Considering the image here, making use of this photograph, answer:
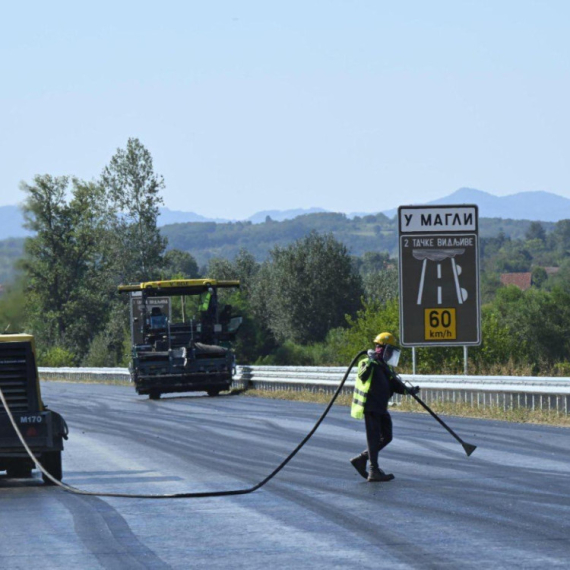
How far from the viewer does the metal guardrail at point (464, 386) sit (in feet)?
71.2

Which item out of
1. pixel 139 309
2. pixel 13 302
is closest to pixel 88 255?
pixel 13 302

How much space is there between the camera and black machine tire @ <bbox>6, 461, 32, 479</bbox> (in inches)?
576

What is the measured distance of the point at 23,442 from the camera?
42.6ft

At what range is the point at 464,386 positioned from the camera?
24656 mm

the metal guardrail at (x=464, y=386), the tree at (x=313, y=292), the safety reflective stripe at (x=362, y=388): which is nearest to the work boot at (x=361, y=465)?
the safety reflective stripe at (x=362, y=388)

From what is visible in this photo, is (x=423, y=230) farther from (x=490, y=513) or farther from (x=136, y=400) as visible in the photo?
(x=490, y=513)

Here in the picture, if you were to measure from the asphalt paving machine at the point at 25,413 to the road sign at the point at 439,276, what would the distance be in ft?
45.5

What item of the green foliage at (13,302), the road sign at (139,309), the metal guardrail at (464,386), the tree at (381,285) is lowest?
the metal guardrail at (464,386)

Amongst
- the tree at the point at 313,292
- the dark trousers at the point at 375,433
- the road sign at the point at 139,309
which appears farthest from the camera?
the tree at the point at 313,292

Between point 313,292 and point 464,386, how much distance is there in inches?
2989

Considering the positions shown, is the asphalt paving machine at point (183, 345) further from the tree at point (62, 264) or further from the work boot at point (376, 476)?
the tree at point (62, 264)

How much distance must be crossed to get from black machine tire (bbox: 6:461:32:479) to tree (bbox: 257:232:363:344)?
281 ft

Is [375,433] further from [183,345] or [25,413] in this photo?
[183,345]

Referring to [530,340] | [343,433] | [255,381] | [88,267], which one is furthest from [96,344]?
[343,433]
